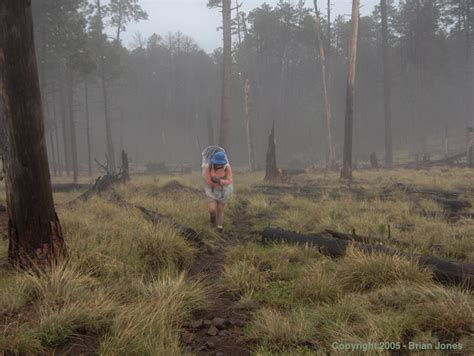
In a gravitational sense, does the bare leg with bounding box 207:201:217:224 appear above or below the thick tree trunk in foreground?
below

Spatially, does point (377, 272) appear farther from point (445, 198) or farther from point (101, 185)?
point (101, 185)

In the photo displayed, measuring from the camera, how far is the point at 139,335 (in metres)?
2.84

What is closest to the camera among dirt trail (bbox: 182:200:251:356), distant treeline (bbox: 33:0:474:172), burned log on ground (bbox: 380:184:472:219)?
dirt trail (bbox: 182:200:251:356)

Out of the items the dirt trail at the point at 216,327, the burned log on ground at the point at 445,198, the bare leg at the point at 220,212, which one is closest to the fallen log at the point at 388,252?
the bare leg at the point at 220,212

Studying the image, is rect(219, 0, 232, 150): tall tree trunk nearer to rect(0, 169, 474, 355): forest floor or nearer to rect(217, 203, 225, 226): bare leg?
rect(217, 203, 225, 226): bare leg

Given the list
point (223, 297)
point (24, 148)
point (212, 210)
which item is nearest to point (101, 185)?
point (212, 210)

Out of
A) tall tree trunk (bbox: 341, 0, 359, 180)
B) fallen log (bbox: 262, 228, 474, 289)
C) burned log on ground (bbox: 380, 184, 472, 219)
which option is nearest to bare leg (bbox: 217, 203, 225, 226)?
fallen log (bbox: 262, 228, 474, 289)

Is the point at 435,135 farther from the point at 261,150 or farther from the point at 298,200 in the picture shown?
the point at 298,200

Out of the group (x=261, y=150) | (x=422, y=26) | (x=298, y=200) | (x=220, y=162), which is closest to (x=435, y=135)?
(x=422, y=26)

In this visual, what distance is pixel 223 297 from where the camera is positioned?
166 inches

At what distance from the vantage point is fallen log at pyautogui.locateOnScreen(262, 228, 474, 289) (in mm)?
3918

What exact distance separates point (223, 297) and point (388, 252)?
2.14 meters

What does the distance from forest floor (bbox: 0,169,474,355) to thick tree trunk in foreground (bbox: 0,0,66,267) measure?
1.16 ft

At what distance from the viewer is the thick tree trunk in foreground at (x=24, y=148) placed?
4164 millimetres
